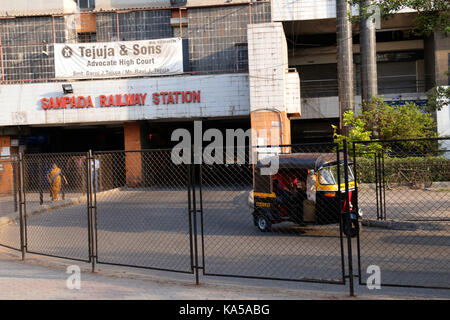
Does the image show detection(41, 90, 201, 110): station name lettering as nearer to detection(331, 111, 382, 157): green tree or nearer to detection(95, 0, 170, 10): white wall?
detection(95, 0, 170, 10): white wall

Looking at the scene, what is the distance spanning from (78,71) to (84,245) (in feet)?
53.3

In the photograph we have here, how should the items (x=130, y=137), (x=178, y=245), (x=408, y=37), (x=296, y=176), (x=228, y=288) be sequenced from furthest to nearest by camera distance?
1. (x=408, y=37)
2. (x=130, y=137)
3. (x=296, y=176)
4. (x=178, y=245)
5. (x=228, y=288)

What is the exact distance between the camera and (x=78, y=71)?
985 inches

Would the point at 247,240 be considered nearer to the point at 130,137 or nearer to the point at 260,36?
the point at 260,36

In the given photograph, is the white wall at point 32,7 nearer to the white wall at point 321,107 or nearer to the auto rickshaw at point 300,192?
the white wall at point 321,107

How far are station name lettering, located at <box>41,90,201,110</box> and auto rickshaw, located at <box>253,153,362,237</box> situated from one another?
13294 millimetres

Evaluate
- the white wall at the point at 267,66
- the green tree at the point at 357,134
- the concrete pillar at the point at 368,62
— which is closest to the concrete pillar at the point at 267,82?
the white wall at the point at 267,66

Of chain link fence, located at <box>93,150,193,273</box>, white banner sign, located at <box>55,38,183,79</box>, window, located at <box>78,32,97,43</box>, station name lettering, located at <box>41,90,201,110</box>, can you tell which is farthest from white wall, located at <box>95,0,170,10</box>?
chain link fence, located at <box>93,150,193,273</box>

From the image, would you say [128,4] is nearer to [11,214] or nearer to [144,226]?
[11,214]

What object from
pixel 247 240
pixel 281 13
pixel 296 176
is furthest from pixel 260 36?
pixel 247 240

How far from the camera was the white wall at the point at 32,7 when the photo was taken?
28828mm

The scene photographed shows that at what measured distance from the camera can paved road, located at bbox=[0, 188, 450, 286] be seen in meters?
8.30

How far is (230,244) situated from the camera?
10.8m

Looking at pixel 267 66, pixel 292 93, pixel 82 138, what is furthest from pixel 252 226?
pixel 82 138
